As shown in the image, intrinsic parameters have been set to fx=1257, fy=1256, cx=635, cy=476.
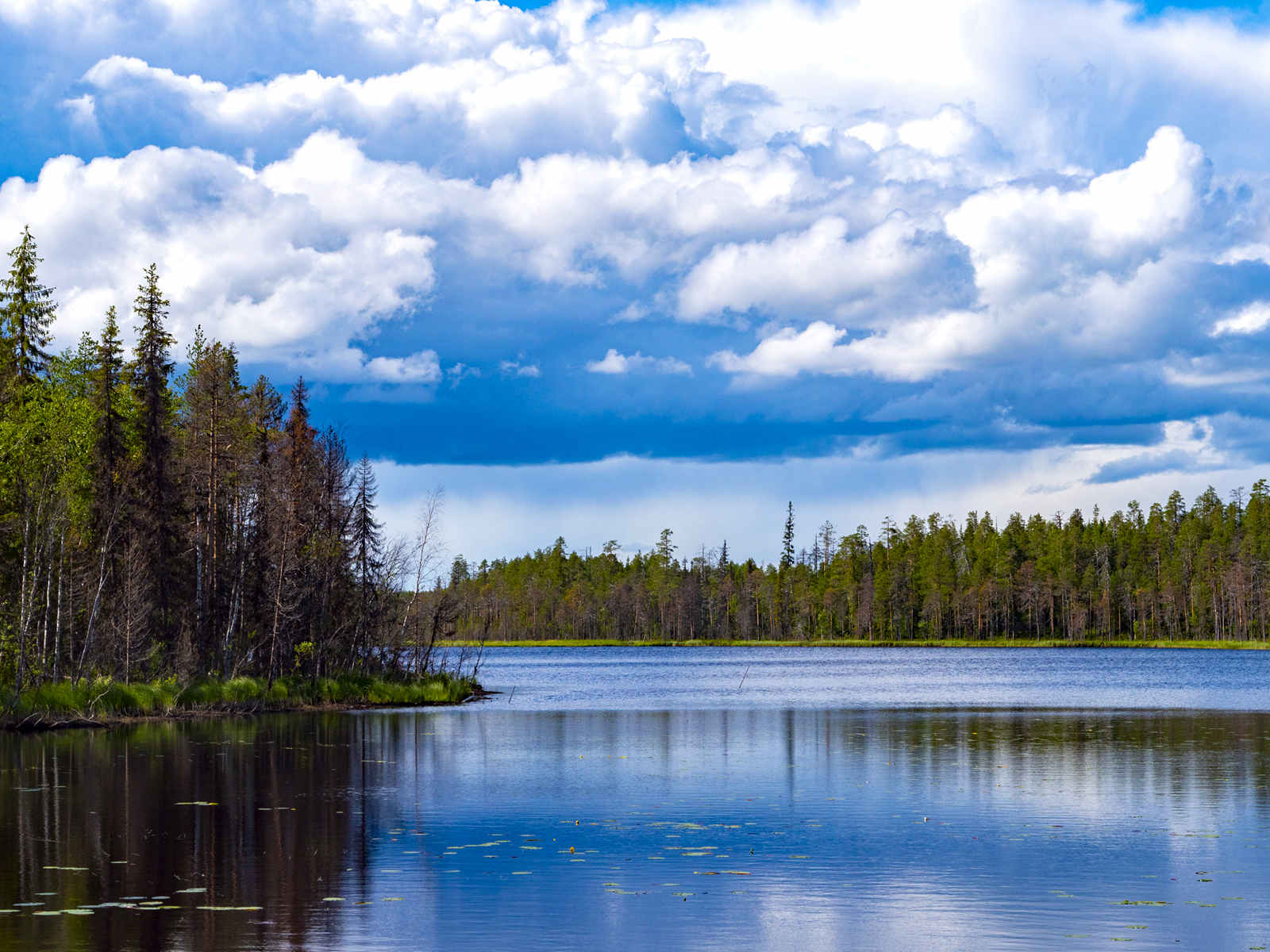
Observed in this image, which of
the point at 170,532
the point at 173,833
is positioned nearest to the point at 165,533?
the point at 170,532

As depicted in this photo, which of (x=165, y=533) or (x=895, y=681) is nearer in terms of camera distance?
(x=165, y=533)

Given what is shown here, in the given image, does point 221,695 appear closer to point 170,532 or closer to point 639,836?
point 170,532

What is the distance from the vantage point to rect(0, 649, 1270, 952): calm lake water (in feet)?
53.3

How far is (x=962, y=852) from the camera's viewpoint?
71.3 ft

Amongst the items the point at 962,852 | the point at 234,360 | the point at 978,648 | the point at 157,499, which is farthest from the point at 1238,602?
the point at 962,852

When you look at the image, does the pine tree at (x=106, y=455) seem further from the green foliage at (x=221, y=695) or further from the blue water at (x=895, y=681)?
the blue water at (x=895, y=681)

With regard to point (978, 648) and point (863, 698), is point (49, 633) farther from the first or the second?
point (978, 648)

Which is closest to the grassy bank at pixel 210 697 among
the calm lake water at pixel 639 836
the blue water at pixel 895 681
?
the calm lake water at pixel 639 836

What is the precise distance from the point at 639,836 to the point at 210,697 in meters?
36.1

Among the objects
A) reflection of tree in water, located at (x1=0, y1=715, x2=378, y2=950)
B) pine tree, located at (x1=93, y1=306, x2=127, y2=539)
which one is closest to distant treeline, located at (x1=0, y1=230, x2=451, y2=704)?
pine tree, located at (x1=93, y1=306, x2=127, y2=539)

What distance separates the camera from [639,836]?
23625mm

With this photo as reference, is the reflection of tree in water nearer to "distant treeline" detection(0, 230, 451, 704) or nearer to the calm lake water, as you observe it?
the calm lake water

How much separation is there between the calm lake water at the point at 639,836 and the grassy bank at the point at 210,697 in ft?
8.48

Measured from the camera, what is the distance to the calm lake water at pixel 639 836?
1623 centimetres
